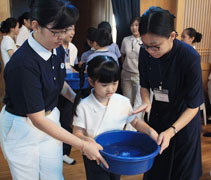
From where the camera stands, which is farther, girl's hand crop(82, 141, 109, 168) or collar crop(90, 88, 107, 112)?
collar crop(90, 88, 107, 112)

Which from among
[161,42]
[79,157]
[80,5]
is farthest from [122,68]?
[80,5]

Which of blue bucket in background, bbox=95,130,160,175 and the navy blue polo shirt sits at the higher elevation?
the navy blue polo shirt

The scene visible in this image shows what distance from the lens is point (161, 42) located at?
3.86 ft

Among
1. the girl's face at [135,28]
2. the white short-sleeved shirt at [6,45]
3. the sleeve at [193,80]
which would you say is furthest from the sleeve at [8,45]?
the sleeve at [193,80]

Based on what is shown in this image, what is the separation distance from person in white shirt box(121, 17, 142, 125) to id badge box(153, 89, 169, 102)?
186 centimetres

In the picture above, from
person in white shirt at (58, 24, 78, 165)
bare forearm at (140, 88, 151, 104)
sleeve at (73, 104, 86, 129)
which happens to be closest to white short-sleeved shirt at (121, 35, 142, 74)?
person in white shirt at (58, 24, 78, 165)

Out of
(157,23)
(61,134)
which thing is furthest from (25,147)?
(157,23)

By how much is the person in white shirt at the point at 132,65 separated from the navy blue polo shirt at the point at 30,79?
2.19 m

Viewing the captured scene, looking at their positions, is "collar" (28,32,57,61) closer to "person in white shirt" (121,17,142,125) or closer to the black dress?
the black dress

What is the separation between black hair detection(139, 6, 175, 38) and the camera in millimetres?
1135

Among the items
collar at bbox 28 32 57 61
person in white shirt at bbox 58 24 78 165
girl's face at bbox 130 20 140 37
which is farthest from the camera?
girl's face at bbox 130 20 140 37

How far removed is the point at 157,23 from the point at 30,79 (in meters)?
0.65

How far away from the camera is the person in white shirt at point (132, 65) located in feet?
10.8

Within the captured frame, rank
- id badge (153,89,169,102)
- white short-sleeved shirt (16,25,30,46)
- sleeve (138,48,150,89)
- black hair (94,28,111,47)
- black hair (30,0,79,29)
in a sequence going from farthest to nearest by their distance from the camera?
white short-sleeved shirt (16,25,30,46) → black hair (94,28,111,47) → sleeve (138,48,150,89) → id badge (153,89,169,102) → black hair (30,0,79,29)
